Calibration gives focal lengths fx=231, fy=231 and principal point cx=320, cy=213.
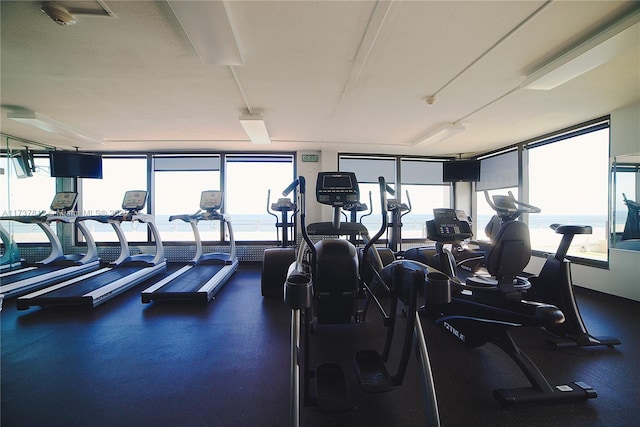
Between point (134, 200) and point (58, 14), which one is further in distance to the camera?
point (134, 200)

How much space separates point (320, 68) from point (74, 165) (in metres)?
5.85

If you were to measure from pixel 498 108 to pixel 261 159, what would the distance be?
500 centimetres

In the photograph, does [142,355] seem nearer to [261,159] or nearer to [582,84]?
[261,159]

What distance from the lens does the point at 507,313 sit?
1766 mm

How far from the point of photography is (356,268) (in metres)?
1.83

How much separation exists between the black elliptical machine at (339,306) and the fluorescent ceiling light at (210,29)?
1337mm

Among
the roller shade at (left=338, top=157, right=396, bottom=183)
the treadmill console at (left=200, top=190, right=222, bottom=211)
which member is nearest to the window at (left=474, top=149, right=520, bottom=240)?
the roller shade at (left=338, top=157, right=396, bottom=183)

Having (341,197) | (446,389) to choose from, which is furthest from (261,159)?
(446,389)

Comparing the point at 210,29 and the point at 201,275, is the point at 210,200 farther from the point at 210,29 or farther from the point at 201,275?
the point at 210,29

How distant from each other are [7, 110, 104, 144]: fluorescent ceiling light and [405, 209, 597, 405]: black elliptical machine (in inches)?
227

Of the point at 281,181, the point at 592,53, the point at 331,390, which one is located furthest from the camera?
the point at 281,181

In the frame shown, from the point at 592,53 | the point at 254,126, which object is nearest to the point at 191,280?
the point at 254,126

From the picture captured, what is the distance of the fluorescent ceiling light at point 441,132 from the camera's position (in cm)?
408

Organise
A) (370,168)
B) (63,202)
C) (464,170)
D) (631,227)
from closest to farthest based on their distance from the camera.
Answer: (631,227), (63,202), (464,170), (370,168)
